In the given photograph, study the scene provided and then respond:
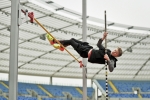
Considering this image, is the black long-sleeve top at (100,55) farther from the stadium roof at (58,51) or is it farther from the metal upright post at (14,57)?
the stadium roof at (58,51)

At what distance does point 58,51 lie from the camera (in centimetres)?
2573

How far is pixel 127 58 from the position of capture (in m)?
28.8

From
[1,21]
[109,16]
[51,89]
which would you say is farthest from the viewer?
[51,89]

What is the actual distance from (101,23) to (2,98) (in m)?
9.73

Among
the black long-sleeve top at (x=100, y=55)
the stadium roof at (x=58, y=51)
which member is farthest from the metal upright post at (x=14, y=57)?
the stadium roof at (x=58, y=51)

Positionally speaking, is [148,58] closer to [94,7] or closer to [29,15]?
[94,7]

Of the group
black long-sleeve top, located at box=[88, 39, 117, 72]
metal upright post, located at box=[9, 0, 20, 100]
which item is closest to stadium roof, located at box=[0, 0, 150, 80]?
black long-sleeve top, located at box=[88, 39, 117, 72]

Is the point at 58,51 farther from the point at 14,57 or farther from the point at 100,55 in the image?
the point at 14,57

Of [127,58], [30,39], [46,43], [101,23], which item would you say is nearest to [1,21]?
[30,39]

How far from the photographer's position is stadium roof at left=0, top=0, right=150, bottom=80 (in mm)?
20234

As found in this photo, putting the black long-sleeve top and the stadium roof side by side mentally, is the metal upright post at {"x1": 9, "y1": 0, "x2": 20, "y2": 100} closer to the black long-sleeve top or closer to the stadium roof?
the black long-sleeve top

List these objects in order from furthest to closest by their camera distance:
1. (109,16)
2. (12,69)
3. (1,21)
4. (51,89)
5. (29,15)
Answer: (51,89)
(109,16)
(1,21)
(29,15)
(12,69)

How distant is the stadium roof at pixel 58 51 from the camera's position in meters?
20.2

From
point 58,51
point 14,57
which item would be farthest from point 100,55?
point 58,51
